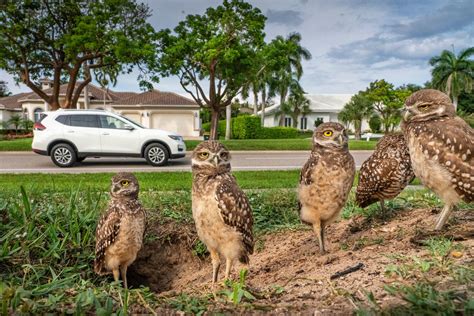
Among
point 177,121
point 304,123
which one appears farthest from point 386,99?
point 177,121

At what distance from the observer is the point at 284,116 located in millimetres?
56875

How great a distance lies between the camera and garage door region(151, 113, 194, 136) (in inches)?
1644

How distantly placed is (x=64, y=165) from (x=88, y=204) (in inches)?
422

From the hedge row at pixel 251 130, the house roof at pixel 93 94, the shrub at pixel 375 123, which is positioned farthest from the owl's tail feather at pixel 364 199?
the house roof at pixel 93 94

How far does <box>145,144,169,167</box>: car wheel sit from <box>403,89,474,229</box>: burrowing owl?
40.8 feet

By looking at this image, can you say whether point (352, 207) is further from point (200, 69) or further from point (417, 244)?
point (200, 69)

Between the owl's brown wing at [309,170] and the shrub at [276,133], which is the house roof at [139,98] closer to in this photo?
the shrub at [276,133]

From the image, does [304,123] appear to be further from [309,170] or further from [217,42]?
[309,170]

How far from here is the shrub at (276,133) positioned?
41119 mm

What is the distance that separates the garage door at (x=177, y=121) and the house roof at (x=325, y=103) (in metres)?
20.3

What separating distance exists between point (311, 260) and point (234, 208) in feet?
3.53

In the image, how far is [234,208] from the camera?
321 centimetres

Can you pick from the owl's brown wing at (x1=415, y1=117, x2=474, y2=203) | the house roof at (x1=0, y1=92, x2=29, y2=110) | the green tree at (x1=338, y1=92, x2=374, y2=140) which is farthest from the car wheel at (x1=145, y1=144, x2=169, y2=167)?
the house roof at (x1=0, y1=92, x2=29, y2=110)

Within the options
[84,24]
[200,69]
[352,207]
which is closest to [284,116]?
[200,69]
